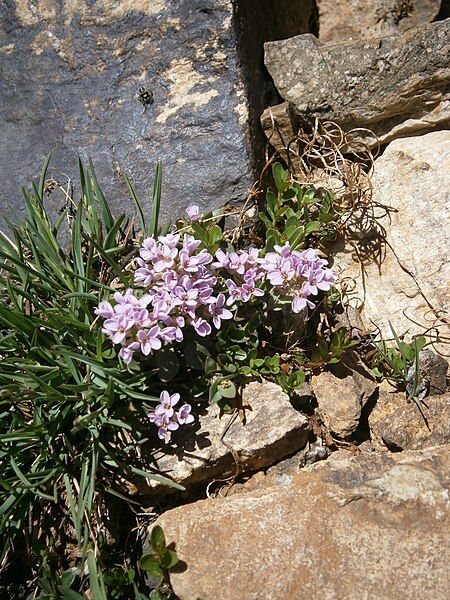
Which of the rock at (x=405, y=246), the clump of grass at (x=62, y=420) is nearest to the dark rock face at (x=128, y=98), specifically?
the clump of grass at (x=62, y=420)

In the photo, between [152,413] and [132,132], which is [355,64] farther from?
[152,413]

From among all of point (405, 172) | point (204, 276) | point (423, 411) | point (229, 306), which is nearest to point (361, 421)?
point (423, 411)

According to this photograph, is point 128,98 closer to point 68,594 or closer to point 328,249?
point 328,249

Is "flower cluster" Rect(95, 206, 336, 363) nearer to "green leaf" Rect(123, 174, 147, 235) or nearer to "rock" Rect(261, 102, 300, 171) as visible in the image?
"green leaf" Rect(123, 174, 147, 235)

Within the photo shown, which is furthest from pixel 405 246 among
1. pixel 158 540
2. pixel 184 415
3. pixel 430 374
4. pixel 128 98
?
pixel 158 540

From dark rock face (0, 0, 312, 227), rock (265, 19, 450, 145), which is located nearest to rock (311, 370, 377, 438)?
dark rock face (0, 0, 312, 227)

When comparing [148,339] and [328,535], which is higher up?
[148,339]

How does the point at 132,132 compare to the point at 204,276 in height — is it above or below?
above
